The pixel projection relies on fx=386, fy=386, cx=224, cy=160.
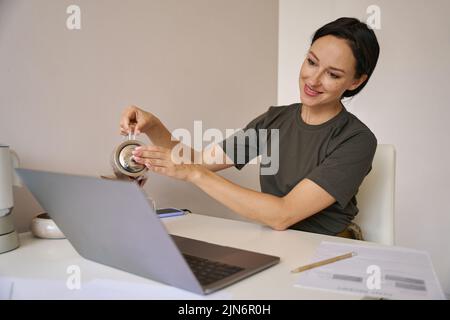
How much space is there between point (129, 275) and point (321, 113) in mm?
795

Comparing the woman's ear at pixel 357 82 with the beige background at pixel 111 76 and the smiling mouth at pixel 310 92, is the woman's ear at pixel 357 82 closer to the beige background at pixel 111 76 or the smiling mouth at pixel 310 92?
the smiling mouth at pixel 310 92

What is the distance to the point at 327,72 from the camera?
1093mm

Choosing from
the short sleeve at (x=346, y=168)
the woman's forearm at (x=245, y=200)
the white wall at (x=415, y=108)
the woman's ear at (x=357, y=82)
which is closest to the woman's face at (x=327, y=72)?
the woman's ear at (x=357, y=82)

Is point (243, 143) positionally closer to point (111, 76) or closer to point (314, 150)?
point (314, 150)

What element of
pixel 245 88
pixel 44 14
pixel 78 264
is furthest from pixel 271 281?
pixel 245 88

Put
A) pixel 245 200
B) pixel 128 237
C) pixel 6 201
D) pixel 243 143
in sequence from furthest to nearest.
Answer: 1. pixel 243 143
2. pixel 245 200
3. pixel 6 201
4. pixel 128 237

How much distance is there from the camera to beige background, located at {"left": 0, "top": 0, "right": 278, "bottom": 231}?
1.00m

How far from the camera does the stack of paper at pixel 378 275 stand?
0.58 meters

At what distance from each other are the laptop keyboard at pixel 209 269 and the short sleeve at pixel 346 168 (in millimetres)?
396

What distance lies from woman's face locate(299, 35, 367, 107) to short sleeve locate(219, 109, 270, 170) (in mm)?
219

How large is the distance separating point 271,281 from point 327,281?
89 mm

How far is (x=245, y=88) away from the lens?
173 cm

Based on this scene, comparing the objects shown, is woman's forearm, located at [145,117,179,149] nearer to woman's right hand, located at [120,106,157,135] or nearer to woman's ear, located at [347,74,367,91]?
woman's right hand, located at [120,106,157,135]

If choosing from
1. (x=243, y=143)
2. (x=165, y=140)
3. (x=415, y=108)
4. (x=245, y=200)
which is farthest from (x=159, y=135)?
(x=415, y=108)
